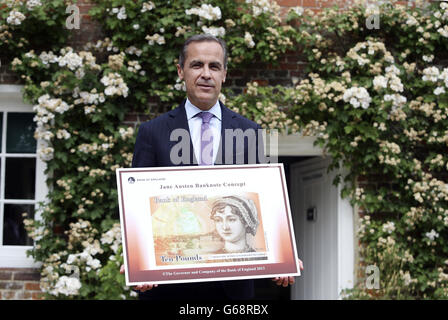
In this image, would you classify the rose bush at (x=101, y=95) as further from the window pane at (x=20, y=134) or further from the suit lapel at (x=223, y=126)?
the suit lapel at (x=223, y=126)

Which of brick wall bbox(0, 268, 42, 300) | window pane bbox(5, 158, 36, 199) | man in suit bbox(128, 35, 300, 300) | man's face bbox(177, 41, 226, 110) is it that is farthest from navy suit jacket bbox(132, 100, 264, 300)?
window pane bbox(5, 158, 36, 199)

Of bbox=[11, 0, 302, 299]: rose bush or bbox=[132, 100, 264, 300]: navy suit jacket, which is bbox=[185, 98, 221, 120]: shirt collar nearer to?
bbox=[132, 100, 264, 300]: navy suit jacket

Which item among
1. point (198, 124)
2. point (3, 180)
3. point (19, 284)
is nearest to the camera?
point (198, 124)

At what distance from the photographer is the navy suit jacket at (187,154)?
247 cm

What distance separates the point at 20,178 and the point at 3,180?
16 centimetres

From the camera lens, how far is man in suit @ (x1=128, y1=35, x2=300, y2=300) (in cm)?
248

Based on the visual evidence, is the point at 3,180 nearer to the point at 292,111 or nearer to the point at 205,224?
the point at 292,111

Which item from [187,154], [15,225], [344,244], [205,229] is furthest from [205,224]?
[15,225]

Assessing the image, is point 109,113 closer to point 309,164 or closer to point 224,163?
point 309,164

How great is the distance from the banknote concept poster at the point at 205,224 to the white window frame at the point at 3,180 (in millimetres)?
3518

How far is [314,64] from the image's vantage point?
5.70 metres

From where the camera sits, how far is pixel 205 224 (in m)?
2.38

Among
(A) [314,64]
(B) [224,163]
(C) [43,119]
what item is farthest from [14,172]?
(B) [224,163]

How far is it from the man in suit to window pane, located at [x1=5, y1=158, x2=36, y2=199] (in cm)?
353
